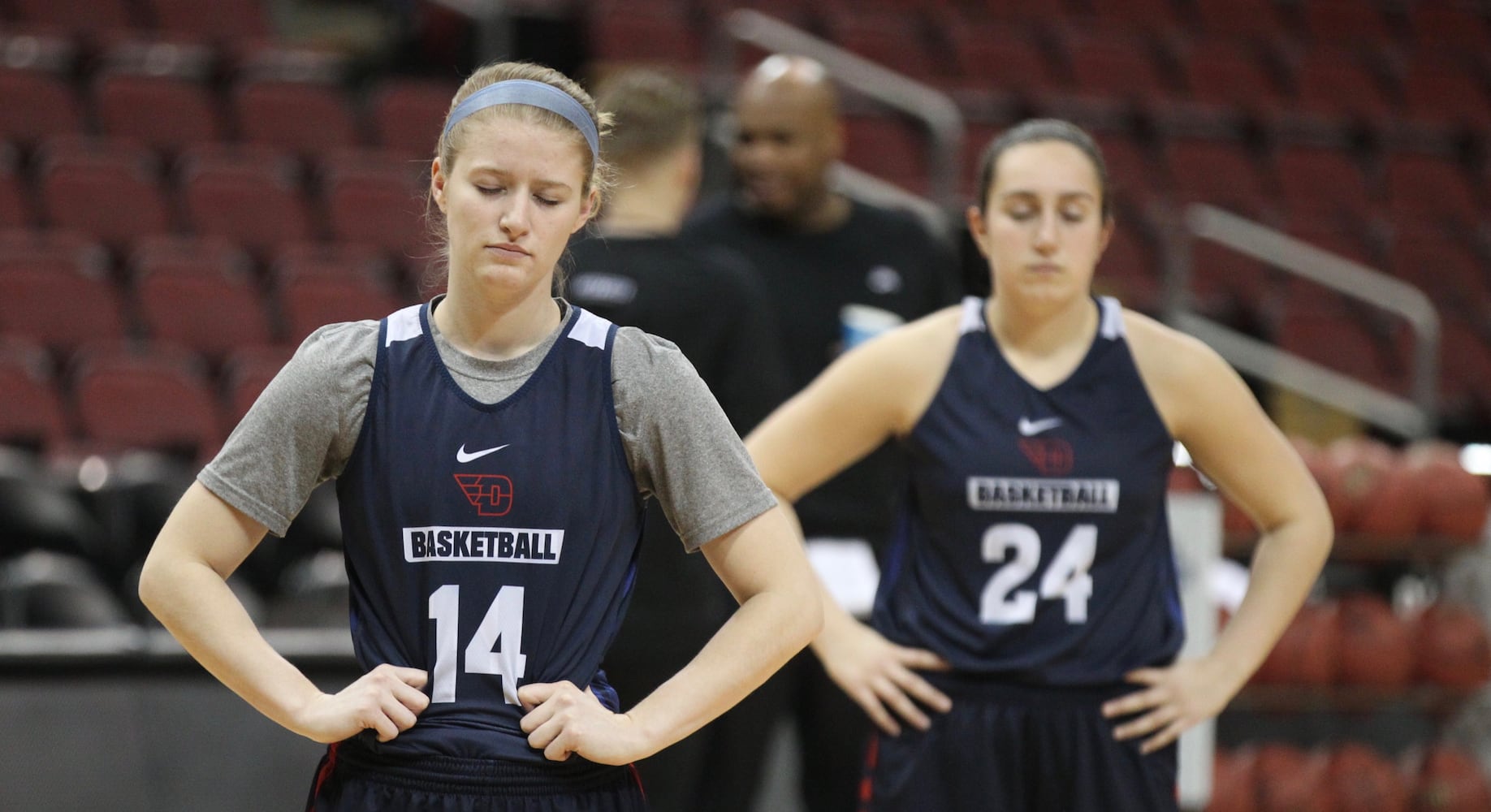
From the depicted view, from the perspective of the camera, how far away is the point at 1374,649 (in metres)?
5.96

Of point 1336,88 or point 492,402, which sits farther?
point 1336,88

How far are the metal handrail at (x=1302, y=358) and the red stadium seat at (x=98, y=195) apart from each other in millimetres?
5009

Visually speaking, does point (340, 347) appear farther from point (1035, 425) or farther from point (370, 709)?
point (1035, 425)

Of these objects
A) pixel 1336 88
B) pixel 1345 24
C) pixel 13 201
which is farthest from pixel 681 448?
pixel 1345 24

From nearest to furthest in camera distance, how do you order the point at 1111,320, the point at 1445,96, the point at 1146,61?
the point at 1111,320 → the point at 1146,61 → the point at 1445,96

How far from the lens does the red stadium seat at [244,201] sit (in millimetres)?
8188

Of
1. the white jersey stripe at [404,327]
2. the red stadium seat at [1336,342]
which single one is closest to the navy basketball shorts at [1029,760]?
the white jersey stripe at [404,327]

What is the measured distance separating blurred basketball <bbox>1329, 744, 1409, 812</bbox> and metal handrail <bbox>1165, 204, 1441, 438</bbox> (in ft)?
9.46

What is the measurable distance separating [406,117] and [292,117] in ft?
1.97

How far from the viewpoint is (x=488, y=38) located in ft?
31.2

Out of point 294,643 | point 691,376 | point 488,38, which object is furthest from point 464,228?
point 488,38

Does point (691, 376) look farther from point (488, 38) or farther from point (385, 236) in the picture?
point (488, 38)

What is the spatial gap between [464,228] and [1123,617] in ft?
4.71

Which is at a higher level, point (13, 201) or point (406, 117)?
point (406, 117)
